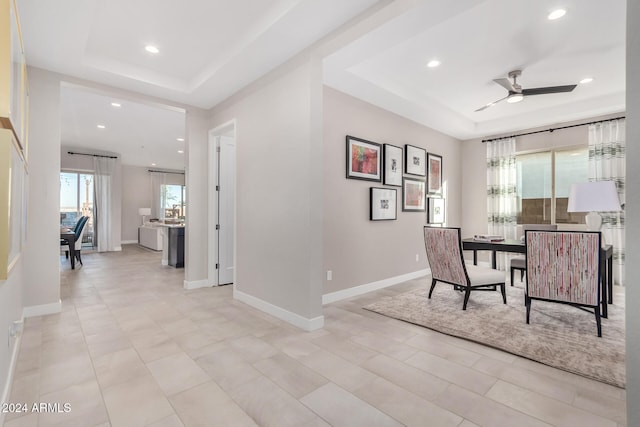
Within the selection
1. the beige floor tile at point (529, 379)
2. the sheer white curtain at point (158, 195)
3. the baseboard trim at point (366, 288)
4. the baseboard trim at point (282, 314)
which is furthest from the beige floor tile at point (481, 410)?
the sheer white curtain at point (158, 195)

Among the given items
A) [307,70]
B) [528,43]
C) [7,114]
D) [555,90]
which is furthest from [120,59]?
[555,90]

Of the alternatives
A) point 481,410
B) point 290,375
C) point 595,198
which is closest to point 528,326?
point 481,410

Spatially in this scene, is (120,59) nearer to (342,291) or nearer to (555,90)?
(342,291)

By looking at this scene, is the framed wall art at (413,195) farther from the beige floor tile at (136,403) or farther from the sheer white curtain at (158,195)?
the sheer white curtain at (158,195)

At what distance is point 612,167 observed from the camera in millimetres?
4527

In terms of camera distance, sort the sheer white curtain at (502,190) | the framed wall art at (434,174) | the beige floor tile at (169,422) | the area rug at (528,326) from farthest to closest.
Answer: the sheer white curtain at (502,190) → the framed wall art at (434,174) → the area rug at (528,326) → the beige floor tile at (169,422)

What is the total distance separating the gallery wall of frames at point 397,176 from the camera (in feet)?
13.5

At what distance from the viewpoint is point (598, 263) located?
2.58 metres

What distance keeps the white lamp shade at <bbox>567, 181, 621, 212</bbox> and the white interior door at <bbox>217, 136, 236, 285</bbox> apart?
4.38m

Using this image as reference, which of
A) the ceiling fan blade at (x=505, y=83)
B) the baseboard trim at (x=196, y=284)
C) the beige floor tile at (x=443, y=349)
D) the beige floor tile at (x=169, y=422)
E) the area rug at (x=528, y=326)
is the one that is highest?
the ceiling fan blade at (x=505, y=83)

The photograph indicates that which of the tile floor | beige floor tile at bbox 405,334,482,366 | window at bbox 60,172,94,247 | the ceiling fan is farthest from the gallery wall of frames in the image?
window at bbox 60,172,94,247

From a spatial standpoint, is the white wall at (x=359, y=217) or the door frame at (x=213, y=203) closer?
the white wall at (x=359, y=217)

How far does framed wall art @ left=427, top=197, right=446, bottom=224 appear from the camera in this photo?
5.43 meters

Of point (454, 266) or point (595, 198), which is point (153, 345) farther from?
point (595, 198)
